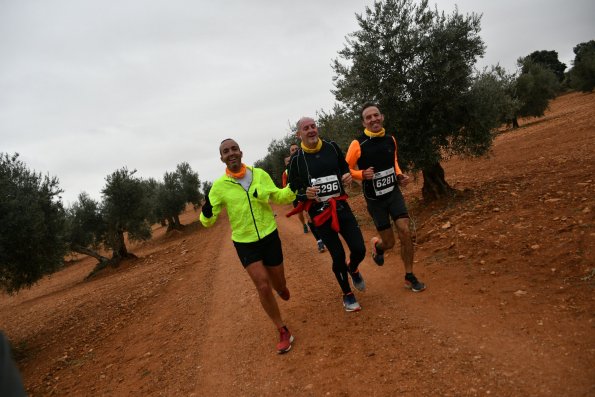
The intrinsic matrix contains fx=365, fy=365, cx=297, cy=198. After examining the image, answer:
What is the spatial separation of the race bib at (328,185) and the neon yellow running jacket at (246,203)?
47cm

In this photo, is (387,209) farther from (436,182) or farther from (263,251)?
(436,182)

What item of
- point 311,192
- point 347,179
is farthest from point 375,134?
point 311,192

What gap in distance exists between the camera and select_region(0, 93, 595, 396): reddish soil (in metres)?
3.30

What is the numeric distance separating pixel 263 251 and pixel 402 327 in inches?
73.9

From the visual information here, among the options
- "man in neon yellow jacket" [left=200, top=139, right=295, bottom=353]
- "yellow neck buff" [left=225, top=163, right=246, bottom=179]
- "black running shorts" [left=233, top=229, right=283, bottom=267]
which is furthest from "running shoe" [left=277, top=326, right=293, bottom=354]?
"yellow neck buff" [left=225, top=163, right=246, bottom=179]

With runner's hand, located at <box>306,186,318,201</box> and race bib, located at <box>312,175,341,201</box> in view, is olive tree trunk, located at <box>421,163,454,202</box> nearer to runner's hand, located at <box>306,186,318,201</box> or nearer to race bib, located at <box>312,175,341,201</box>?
race bib, located at <box>312,175,341,201</box>

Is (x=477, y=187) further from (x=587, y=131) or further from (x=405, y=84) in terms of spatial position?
(x=587, y=131)

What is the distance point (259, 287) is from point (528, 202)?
19.4 ft

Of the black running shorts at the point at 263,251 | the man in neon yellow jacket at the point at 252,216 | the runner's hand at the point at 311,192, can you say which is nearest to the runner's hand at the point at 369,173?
the runner's hand at the point at 311,192

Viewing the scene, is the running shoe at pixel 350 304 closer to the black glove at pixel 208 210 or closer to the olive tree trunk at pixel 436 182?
the black glove at pixel 208 210

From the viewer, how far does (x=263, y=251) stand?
4.55m

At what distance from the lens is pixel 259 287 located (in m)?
4.37

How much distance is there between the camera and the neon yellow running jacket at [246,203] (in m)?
4.46

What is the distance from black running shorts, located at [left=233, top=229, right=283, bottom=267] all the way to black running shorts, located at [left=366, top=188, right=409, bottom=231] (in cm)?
150
